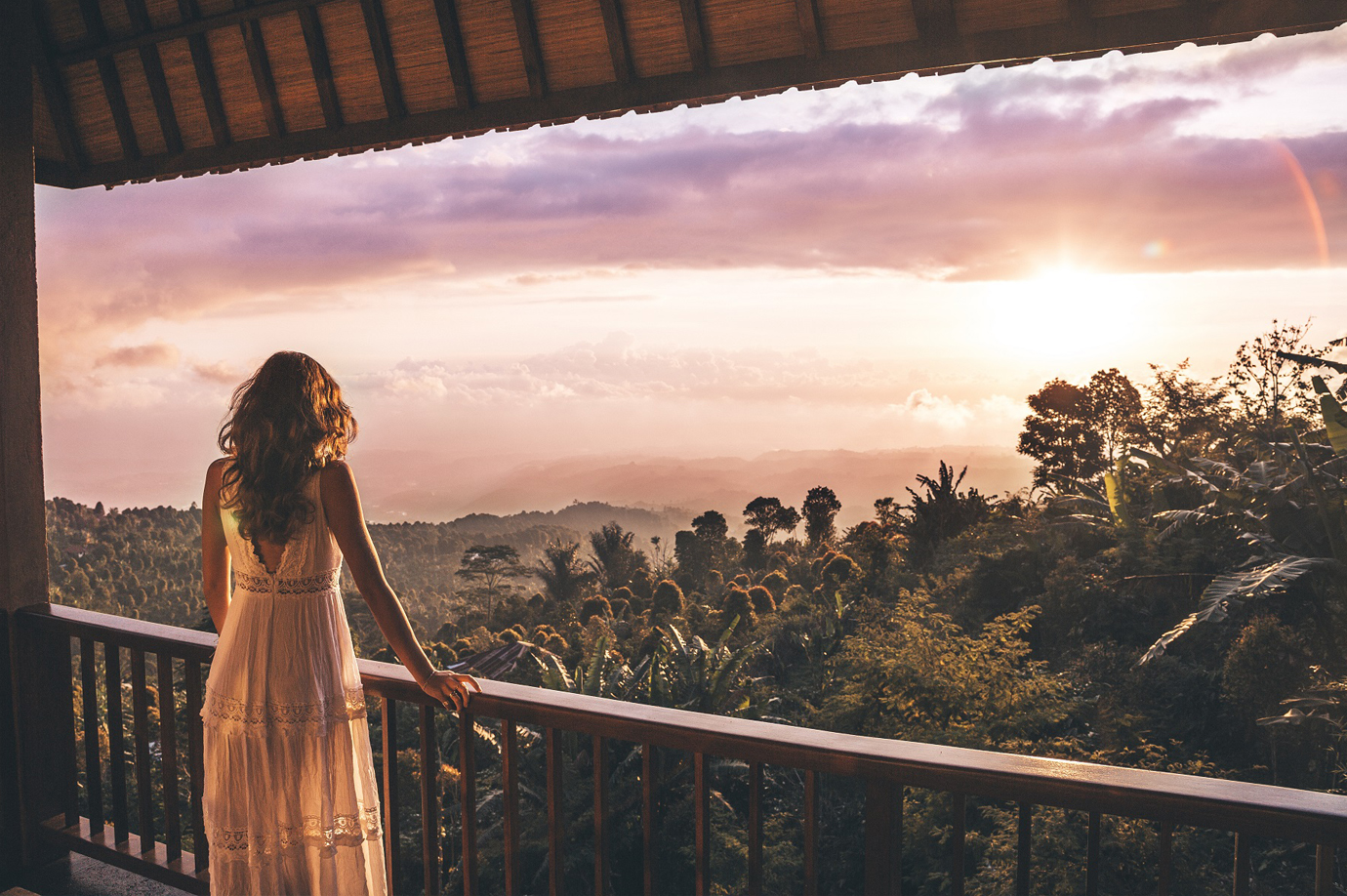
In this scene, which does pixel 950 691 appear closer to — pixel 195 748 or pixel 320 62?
pixel 195 748

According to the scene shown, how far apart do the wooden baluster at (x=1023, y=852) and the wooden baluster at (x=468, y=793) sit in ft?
3.26

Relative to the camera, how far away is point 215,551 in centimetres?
176

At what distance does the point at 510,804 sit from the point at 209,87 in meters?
2.38

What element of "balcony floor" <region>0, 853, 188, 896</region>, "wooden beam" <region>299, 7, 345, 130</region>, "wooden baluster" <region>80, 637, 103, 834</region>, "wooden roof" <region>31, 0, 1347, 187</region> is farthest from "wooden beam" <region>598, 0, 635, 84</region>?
"balcony floor" <region>0, 853, 188, 896</region>

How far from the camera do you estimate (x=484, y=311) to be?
40.0 m

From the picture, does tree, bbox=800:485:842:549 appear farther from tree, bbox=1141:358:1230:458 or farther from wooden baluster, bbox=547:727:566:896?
wooden baluster, bbox=547:727:566:896

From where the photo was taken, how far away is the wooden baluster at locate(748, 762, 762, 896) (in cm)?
147

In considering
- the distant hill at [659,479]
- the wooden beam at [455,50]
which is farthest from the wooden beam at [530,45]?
the distant hill at [659,479]

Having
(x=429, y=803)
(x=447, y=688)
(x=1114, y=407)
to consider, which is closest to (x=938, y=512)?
(x=1114, y=407)

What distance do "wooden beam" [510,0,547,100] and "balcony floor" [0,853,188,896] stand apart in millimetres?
2353

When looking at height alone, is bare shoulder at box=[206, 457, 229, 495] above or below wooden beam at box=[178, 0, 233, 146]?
below

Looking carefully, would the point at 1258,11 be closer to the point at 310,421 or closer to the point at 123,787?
the point at 310,421

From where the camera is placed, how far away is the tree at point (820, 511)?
20.1 m

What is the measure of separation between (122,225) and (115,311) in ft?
19.0
